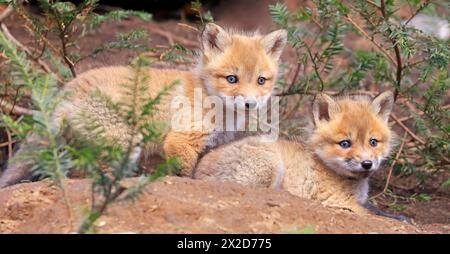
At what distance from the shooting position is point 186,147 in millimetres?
6297

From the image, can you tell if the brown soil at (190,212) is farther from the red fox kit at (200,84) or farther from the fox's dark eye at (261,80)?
the fox's dark eye at (261,80)

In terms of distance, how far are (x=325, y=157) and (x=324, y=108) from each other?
45cm

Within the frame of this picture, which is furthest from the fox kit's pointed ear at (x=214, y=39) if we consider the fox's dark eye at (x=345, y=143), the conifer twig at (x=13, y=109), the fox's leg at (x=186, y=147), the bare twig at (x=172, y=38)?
the bare twig at (x=172, y=38)

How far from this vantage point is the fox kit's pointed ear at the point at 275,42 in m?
6.78

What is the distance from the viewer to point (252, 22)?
11227 millimetres

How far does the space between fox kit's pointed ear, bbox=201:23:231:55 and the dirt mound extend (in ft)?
5.98

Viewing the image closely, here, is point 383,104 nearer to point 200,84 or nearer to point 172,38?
point 200,84

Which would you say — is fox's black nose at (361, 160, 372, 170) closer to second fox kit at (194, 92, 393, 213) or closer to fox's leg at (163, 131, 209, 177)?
second fox kit at (194, 92, 393, 213)

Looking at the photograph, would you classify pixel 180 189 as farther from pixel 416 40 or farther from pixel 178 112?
pixel 416 40

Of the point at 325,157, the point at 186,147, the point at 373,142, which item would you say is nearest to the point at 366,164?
the point at 373,142

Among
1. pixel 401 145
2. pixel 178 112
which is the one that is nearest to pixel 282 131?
pixel 401 145

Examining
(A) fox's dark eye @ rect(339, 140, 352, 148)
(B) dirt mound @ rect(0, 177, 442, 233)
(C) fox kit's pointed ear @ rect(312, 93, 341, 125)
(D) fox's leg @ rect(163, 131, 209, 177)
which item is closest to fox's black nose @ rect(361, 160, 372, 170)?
(A) fox's dark eye @ rect(339, 140, 352, 148)

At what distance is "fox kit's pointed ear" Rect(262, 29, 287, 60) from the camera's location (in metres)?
6.78
